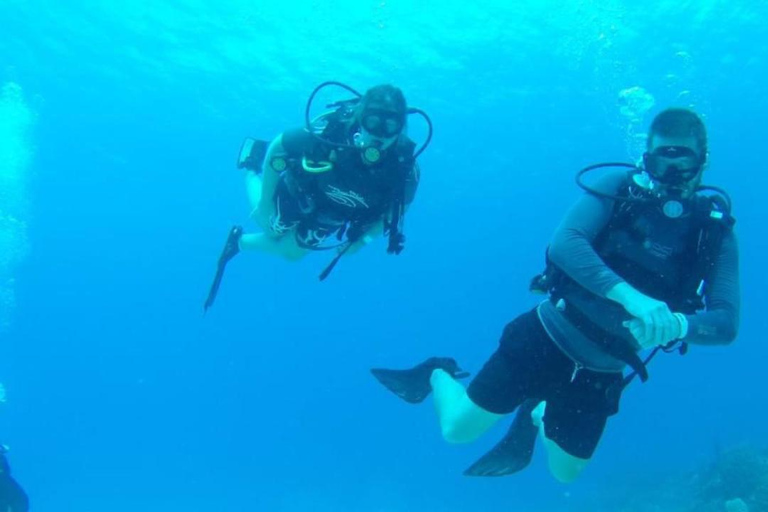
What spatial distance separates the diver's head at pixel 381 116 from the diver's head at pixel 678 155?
7.61 ft

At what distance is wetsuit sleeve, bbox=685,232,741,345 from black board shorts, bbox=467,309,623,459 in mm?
902

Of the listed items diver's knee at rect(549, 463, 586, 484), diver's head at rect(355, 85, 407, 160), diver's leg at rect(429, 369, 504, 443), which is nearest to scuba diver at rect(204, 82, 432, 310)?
diver's head at rect(355, 85, 407, 160)

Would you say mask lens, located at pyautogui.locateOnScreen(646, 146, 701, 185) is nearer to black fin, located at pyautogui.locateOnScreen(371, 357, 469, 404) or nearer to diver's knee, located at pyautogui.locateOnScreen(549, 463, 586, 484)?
diver's knee, located at pyautogui.locateOnScreen(549, 463, 586, 484)

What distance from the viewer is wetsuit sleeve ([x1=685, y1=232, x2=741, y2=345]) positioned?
11.6ft

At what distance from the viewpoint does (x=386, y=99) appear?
539cm

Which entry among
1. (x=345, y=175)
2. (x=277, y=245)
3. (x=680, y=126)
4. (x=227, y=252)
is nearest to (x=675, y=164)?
(x=680, y=126)

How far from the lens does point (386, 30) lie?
70.1 feet

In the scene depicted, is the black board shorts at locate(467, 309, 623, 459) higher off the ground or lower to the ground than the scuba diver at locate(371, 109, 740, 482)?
lower

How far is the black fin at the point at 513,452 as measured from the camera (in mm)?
5035

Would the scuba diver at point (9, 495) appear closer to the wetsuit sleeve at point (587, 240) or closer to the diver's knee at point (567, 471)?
the diver's knee at point (567, 471)

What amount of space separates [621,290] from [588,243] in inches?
16.7

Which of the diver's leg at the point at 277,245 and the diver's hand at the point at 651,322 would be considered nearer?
the diver's hand at the point at 651,322

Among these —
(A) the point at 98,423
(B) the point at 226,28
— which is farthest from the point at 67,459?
(B) the point at 226,28

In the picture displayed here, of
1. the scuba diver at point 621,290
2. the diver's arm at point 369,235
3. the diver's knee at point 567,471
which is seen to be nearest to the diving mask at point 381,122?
the diver's arm at point 369,235
